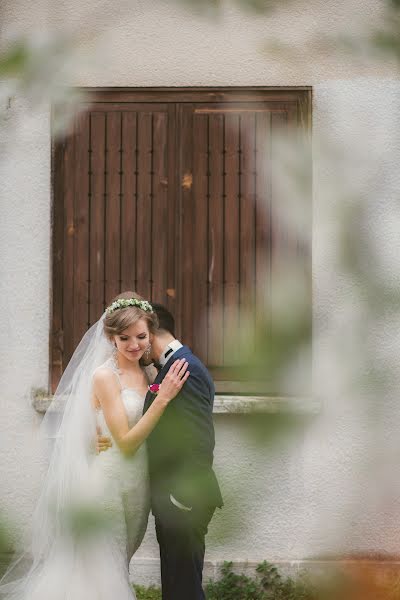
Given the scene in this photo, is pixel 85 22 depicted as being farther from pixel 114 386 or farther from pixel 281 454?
pixel 114 386

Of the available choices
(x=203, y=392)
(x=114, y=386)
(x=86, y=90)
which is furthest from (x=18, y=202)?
(x=86, y=90)

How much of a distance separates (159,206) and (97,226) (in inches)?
12.8

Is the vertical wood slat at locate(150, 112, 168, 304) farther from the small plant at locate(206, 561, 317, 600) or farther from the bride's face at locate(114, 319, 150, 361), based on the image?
the small plant at locate(206, 561, 317, 600)

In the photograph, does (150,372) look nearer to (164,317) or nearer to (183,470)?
(164,317)

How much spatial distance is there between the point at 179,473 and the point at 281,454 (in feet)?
0.32

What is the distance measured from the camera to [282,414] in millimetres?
650

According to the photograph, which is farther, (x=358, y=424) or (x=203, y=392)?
(x=203, y=392)

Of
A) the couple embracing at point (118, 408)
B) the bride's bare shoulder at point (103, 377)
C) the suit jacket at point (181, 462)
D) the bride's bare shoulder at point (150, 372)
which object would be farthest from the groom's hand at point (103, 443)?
the suit jacket at point (181, 462)

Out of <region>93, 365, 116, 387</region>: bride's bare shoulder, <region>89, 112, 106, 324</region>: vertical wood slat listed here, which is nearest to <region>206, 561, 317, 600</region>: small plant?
<region>93, 365, 116, 387</region>: bride's bare shoulder

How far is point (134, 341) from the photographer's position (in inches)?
150

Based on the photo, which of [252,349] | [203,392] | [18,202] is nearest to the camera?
[252,349]

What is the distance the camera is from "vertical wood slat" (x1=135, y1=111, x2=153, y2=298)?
16.0 ft

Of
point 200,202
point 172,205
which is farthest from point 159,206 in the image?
point 200,202

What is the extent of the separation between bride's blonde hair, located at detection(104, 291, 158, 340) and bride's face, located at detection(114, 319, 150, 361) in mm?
44
